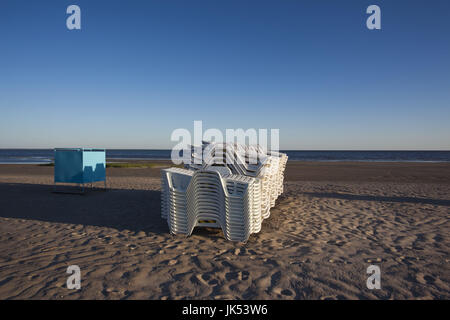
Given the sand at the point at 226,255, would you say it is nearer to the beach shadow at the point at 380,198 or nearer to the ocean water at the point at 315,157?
the beach shadow at the point at 380,198

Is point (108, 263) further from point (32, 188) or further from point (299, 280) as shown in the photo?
point (32, 188)

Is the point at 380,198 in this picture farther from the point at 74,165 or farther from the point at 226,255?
the point at 74,165

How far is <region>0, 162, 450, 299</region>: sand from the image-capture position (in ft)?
10.1

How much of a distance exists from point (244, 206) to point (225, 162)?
2.28m

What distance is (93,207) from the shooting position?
7.29m

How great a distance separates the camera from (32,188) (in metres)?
10.5

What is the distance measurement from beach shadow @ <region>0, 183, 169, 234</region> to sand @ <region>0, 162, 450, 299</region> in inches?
1.6

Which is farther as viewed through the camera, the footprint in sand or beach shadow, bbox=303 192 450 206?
beach shadow, bbox=303 192 450 206

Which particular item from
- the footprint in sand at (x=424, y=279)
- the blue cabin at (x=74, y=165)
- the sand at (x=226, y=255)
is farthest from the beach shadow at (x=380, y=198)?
the blue cabin at (x=74, y=165)

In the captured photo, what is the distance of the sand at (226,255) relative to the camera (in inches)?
121

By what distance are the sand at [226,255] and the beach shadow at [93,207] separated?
41 millimetres

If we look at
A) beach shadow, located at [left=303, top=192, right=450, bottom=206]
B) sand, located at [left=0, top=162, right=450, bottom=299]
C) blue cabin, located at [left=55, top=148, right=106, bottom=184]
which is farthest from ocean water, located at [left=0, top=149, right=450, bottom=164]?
beach shadow, located at [left=303, top=192, right=450, bottom=206]

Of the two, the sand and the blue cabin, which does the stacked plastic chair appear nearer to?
the sand
